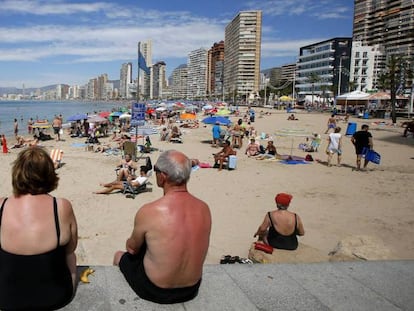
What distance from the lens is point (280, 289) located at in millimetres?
2670

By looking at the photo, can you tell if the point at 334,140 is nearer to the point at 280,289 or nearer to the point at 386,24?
the point at 280,289

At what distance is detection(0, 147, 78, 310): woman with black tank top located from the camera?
2.03 m

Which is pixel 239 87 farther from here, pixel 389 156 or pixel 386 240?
pixel 386 240

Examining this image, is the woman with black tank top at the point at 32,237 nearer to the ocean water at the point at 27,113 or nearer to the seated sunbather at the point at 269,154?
the seated sunbather at the point at 269,154

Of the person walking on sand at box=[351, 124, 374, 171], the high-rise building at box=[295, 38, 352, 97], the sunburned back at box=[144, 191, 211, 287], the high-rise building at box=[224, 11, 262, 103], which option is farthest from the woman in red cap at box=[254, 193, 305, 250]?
the high-rise building at box=[224, 11, 262, 103]

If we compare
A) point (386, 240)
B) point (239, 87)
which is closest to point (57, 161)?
point (386, 240)

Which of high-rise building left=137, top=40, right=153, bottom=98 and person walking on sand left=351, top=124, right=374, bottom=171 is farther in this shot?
high-rise building left=137, top=40, right=153, bottom=98

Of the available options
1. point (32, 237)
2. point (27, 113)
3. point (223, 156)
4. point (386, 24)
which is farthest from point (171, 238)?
point (386, 24)

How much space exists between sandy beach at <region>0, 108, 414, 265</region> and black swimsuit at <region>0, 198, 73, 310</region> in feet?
9.82

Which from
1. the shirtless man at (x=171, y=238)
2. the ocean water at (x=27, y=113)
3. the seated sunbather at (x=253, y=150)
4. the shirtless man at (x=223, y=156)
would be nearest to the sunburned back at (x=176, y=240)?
the shirtless man at (x=171, y=238)

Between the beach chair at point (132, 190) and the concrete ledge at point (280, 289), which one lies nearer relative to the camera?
the concrete ledge at point (280, 289)

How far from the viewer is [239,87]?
477 ft

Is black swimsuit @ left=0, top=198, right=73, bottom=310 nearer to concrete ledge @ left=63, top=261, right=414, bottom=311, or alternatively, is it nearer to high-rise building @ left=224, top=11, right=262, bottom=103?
concrete ledge @ left=63, top=261, right=414, bottom=311

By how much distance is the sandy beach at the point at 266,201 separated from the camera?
5719 millimetres
